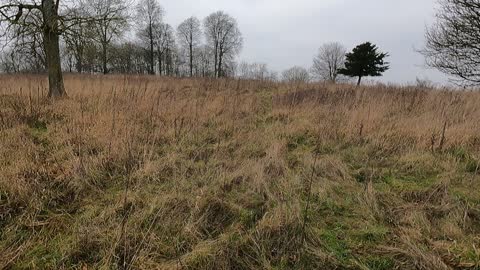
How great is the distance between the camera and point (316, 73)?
6266 cm

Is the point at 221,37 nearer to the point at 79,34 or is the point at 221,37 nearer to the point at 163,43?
the point at 163,43

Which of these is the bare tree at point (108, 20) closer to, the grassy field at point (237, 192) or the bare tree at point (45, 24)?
the bare tree at point (45, 24)

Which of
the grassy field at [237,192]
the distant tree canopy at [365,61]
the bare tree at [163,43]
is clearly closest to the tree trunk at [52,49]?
the grassy field at [237,192]

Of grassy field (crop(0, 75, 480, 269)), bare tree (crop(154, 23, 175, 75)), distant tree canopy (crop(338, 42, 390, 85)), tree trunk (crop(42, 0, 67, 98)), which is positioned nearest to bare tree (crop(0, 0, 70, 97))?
tree trunk (crop(42, 0, 67, 98))

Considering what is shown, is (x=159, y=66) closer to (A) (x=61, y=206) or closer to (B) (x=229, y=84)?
(B) (x=229, y=84)

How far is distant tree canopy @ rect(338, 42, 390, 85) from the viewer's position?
103ft

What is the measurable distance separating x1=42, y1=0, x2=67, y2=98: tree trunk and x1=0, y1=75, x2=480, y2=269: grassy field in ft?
7.90

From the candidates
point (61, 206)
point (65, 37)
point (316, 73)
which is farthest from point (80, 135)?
point (316, 73)

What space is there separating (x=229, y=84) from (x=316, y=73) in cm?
5430

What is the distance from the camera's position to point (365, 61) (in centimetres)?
3148

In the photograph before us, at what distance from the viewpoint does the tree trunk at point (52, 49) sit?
7.95 meters

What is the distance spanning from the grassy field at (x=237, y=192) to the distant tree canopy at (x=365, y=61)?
27.5m

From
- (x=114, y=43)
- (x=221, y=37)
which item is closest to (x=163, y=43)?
(x=221, y=37)

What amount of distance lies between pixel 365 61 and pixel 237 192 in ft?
105
